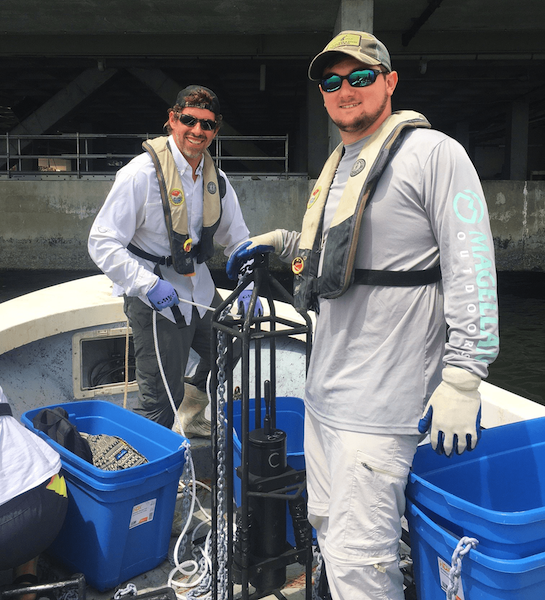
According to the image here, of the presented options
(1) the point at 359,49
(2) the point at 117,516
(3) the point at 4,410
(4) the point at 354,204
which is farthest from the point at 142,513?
(1) the point at 359,49

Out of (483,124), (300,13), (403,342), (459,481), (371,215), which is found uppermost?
(483,124)

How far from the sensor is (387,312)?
60.0 inches

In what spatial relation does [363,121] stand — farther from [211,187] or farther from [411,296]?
[211,187]

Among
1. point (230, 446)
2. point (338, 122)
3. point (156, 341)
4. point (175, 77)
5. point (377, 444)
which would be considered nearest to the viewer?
point (377, 444)

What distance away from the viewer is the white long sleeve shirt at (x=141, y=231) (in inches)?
96.1

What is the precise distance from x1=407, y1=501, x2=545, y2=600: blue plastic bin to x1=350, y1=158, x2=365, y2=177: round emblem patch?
88cm

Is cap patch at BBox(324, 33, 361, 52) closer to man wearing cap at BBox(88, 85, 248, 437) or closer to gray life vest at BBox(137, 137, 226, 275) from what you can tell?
man wearing cap at BBox(88, 85, 248, 437)

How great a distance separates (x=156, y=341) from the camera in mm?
2539

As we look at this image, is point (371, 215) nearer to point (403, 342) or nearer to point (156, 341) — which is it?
point (403, 342)

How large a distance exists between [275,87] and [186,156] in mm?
16875

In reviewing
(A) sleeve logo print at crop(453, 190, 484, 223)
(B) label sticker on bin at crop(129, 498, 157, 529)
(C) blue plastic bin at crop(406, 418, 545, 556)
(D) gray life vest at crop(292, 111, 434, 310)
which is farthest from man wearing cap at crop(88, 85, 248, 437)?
(A) sleeve logo print at crop(453, 190, 484, 223)

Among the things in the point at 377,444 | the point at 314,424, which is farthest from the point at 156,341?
the point at 377,444

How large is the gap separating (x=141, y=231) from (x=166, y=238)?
0.12 metres

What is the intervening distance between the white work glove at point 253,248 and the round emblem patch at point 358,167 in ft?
1.16
